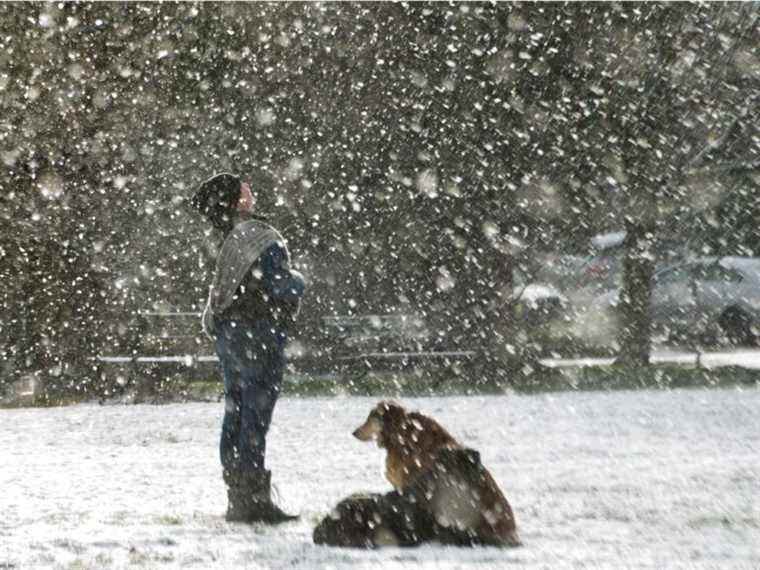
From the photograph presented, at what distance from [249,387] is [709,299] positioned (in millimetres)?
17292

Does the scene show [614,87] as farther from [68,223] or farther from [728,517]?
[728,517]

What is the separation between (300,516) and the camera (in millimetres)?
7031

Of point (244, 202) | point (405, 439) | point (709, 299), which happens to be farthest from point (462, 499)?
point (709, 299)

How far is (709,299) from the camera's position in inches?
893

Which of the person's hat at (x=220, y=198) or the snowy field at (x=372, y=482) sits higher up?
the person's hat at (x=220, y=198)

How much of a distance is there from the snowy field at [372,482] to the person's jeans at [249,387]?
40 cm

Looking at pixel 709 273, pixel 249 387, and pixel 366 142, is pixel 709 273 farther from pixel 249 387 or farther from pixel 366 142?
pixel 249 387

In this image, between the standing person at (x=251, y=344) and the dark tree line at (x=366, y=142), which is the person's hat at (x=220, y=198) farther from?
the dark tree line at (x=366, y=142)

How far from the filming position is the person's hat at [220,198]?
276 inches

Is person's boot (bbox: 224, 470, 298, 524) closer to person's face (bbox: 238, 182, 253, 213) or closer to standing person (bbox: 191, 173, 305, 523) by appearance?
standing person (bbox: 191, 173, 305, 523)

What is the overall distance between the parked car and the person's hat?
53.6 ft

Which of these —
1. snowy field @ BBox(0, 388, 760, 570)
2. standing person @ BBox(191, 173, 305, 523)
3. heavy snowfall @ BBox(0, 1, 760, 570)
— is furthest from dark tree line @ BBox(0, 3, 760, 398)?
standing person @ BBox(191, 173, 305, 523)

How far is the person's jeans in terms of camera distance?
6734mm

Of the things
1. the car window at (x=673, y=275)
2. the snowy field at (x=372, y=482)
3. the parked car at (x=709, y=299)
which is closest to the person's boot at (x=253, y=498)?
the snowy field at (x=372, y=482)
